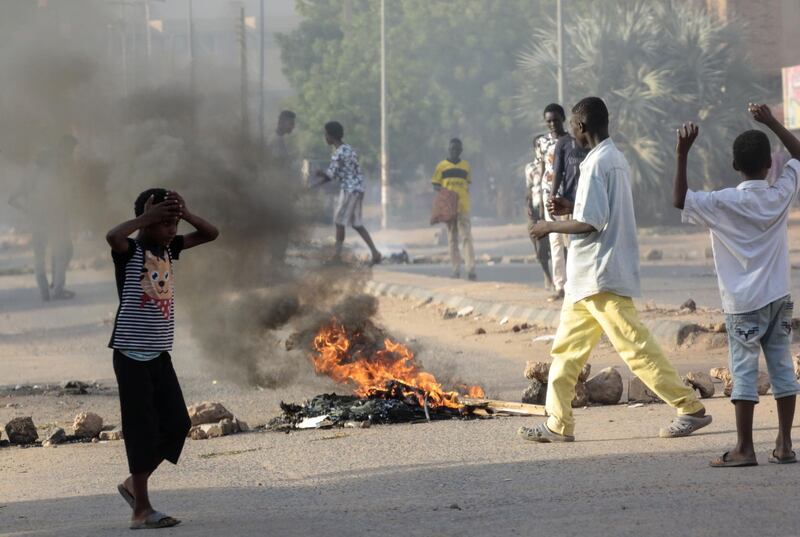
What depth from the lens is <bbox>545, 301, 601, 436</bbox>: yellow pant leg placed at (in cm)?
681

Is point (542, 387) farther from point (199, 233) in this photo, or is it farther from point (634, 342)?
point (199, 233)

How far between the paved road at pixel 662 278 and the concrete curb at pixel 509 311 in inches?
63.4

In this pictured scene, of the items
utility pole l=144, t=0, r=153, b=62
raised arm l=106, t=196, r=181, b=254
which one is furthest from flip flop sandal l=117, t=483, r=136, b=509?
utility pole l=144, t=0, r=153, b=62

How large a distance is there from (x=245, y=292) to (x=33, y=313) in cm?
847

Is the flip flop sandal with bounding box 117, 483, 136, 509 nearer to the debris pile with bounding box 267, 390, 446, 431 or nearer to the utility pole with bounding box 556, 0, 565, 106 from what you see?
the debris pile with bounding box 267, 390, 446, 431

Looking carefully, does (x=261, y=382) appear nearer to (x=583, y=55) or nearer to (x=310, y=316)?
(x=310, y=316)

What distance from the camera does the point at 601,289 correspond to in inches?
263

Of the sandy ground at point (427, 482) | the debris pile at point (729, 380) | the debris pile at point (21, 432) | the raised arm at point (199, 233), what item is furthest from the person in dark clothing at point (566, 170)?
the raised arm at point (199, 233)

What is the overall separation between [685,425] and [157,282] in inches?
114

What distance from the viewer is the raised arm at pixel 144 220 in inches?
216

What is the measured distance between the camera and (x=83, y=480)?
22.2 ft

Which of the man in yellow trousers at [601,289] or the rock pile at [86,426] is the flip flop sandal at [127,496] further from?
the rock pile at [86,426]

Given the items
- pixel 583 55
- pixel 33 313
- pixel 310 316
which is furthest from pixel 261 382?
pixel 583 55

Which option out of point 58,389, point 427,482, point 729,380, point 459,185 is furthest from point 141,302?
point 459,185
